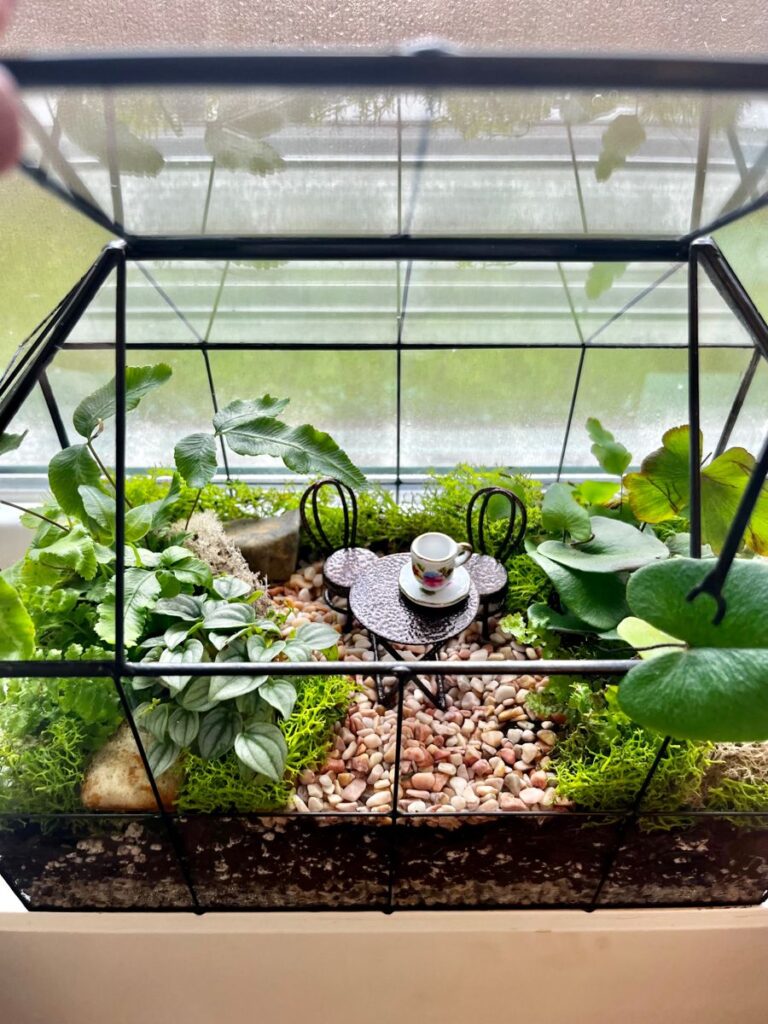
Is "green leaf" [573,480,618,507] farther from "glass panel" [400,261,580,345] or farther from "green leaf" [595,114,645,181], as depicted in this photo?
"green leaf" [595,114,645,181]

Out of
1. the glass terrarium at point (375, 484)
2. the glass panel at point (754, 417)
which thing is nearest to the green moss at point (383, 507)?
the glass terrarium at point (375, 484)

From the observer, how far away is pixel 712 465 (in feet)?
2.57

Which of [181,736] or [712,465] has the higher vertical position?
[712,465]

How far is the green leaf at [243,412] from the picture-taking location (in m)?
0.84

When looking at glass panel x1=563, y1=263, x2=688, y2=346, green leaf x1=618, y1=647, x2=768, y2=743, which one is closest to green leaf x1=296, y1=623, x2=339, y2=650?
green leaf x1=618, y1=647, x2=768, y2=743

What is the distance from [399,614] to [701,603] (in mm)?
452

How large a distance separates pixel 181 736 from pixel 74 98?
571 millimetres

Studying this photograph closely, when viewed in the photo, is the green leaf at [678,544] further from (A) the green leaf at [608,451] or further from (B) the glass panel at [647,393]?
(B) the glass panel at [647,393]

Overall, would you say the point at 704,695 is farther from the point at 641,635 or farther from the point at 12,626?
the point at 12,626

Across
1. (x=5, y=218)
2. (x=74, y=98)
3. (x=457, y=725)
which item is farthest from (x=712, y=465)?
(x=5, y=218)

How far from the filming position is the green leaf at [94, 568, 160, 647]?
0.74m

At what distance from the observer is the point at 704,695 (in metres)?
0.46

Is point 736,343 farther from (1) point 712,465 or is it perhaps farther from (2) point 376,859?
(2) point 376,859

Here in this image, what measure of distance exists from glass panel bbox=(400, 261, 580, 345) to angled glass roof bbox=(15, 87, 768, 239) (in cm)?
19
